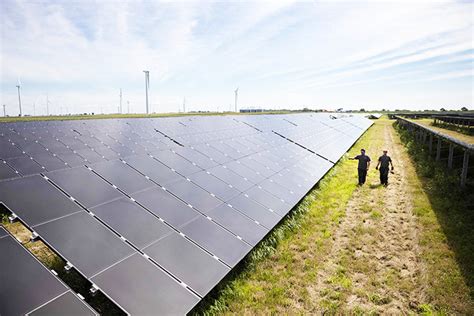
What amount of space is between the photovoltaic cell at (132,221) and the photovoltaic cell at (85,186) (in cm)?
27

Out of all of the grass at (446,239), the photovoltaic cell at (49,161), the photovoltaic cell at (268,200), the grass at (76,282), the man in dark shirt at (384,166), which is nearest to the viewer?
the grass at (76,282)

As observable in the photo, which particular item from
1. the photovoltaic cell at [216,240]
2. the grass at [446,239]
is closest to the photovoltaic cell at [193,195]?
the photovoltaic cell at [216,240]

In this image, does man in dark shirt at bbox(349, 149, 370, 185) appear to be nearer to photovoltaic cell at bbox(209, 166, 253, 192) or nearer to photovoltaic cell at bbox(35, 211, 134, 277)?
photovoltaic cell at bbox(209, 166, 253, 192)

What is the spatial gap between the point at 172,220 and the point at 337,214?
29.6 ft

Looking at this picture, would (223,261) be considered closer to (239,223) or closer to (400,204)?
(239,223)

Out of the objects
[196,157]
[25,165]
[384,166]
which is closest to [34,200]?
[196,157]

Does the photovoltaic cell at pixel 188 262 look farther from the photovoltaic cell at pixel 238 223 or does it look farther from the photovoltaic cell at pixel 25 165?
the photovoltaic cell at pixel 25 165

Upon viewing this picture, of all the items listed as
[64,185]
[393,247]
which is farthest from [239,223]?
[393,247]

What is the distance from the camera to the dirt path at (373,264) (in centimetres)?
797

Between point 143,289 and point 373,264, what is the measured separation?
7544 mm

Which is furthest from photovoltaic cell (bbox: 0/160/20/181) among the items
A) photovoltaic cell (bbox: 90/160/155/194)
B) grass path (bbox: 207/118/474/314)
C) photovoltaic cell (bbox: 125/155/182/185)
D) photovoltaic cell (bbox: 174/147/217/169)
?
grass path (bbox: 207/118/474/314)

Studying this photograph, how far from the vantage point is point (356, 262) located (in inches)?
391

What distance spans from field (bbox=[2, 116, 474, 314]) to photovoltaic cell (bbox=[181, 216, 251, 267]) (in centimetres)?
94

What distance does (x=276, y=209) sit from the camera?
36.4ft
